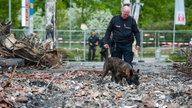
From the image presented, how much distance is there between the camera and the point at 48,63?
18.1 metres

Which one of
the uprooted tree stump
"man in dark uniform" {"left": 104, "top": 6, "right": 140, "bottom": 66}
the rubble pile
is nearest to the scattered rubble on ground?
the rubble pile

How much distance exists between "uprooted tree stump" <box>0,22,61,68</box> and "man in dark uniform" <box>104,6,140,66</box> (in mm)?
4723

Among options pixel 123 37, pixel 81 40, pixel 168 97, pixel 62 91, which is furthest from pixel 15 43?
pixel 81 40

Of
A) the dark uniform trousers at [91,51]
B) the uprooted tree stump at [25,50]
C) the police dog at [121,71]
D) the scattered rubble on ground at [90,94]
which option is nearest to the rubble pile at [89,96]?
the scattered rubble on ground at [90,94]

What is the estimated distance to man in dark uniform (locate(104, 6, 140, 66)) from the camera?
43.2ft

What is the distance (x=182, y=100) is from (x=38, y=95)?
251 centimetres

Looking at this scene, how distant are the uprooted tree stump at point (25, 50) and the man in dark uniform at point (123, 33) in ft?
15.5

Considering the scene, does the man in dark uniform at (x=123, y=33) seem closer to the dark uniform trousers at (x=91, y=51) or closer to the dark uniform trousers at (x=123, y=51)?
the dark uniform trousers at (x=123, y=51)

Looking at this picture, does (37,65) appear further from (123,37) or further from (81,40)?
(81,40)

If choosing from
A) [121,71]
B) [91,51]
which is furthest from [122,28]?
[91,51]

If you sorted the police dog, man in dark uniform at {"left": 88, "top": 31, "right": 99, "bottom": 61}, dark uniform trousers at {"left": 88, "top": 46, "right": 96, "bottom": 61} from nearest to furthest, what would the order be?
the police dog, man in dark uniform at {"left": 88, "top": 31, "right": 99, "bottom": 61}, dark uniform trousers at {"left": 88, "top": 46, "right": 96, "bottom": 61}

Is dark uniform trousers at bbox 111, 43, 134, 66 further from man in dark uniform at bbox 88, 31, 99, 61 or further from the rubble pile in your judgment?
man in dark uniform at bbox 88, 31, 99, 61

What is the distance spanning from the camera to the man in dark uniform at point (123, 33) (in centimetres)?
1318

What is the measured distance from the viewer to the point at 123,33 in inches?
521
